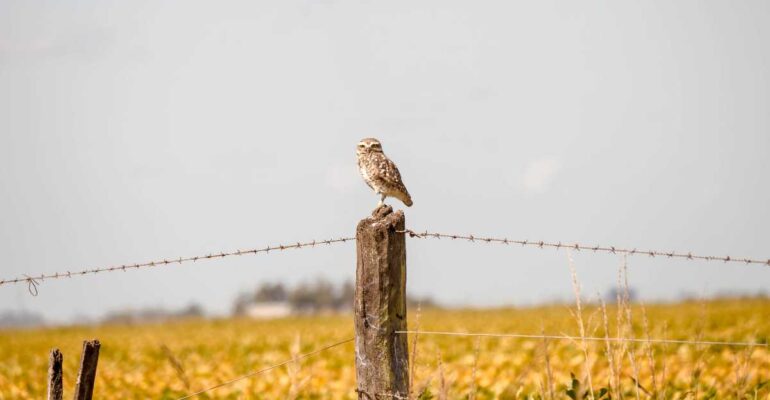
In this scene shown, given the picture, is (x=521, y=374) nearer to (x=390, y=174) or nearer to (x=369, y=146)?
(x=390, y=174)

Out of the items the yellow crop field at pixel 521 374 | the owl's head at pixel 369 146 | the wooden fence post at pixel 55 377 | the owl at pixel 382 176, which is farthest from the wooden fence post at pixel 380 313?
the owl's head at pixel 369 146

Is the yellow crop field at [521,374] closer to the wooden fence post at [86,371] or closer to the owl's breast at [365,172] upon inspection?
the wooden fence post at [86,371]

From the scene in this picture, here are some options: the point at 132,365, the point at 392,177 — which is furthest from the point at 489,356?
the point at 392,177

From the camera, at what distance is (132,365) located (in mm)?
13914

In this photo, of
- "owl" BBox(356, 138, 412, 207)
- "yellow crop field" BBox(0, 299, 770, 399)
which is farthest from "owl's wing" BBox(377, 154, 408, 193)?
"yellow crop field" BBox(0, 299, 770, 399)

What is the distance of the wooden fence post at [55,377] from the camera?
4.22 m

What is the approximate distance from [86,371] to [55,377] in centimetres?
17

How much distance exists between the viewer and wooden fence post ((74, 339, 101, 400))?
4.14 meters

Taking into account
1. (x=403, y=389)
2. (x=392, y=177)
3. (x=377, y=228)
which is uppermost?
(x=392, y=177)

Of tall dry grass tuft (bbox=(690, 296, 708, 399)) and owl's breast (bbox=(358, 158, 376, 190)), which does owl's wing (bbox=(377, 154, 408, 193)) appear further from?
tall dry grass tuft (bbox=(690, 296, 708, 399))

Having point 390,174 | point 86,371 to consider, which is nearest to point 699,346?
point 390,174

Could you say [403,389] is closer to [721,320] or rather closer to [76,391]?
[76,391]

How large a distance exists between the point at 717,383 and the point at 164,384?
15.7ft

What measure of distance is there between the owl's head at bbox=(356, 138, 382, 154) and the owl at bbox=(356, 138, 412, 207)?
0.04 m
